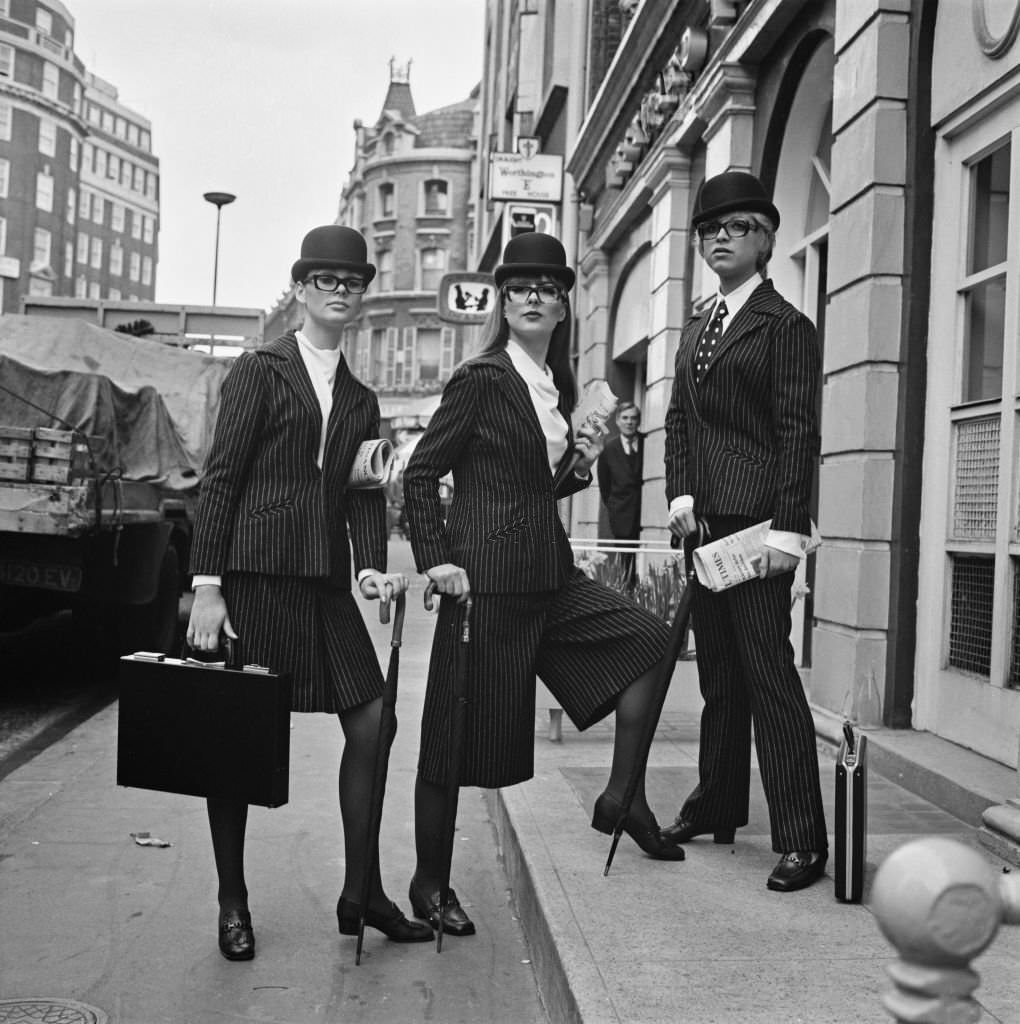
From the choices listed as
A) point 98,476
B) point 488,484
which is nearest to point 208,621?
point 488,484

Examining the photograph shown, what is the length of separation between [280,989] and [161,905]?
89cm

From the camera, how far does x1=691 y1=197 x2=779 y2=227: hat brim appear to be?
3.79m

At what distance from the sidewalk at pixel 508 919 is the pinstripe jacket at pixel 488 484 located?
91 cm

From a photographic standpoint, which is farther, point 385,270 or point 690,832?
point 385,270

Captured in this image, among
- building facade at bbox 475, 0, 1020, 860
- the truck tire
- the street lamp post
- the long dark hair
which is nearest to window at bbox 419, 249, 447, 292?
the street lamp post

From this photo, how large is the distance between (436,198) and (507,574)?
5991 cm

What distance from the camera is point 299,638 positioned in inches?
140

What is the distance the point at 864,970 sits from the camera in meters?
3.01

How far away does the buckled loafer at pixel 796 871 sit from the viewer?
3639 millimetres

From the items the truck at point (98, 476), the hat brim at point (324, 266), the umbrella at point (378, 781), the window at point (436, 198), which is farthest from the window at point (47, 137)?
the umbrella at point (378, 781)

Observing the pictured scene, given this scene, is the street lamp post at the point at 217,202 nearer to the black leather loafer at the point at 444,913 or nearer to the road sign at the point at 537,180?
the road sign at the point at 537,180

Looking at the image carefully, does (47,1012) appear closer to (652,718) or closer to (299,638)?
(299,638)

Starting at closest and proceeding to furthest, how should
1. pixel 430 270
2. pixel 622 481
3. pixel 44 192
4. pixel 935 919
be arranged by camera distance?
pixel 935 919
pixel 622 481
pixel 430 270
pixel 44 192

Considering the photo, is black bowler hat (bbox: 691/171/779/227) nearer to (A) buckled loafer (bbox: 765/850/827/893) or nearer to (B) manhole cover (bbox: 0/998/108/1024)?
(A) buckled loafer (bbox: 765/850/827/893)
